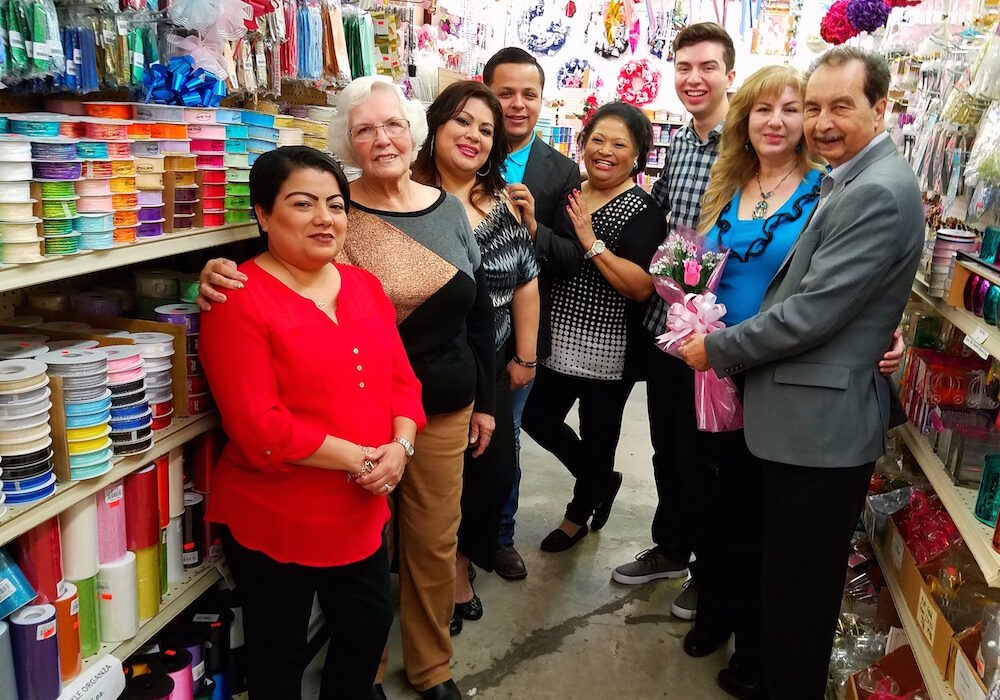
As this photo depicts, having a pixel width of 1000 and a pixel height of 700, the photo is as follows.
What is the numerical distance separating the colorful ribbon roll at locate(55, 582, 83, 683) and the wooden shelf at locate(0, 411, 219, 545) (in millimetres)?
200

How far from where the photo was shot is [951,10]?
270cm

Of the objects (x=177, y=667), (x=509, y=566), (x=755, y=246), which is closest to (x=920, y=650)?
(x=755, y=246)

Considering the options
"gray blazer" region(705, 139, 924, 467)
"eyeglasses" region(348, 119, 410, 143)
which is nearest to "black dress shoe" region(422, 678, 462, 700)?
"gray blazer" region(705, 139, 924, 467)

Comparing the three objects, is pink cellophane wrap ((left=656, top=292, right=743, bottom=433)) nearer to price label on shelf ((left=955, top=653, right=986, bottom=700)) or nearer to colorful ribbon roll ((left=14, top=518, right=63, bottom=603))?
price label on shelf ((left=955, top=653, right=986, bottom=700))

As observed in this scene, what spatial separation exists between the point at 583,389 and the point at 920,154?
148 cm

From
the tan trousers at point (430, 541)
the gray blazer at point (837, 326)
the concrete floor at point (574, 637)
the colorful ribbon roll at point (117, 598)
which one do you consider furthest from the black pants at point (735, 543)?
the colorful ribbon roll at point (117, 598)

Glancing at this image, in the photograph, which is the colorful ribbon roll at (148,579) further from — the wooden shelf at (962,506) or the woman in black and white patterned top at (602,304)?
the wooden shelf at (962,506)

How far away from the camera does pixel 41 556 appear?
1713 mm

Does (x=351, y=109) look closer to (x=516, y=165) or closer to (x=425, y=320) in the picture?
(x=425, y=320)

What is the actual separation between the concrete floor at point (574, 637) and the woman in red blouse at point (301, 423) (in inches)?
29.1

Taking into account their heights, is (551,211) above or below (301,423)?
above

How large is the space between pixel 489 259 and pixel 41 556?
1.46 meters

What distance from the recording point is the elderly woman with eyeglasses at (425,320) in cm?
223

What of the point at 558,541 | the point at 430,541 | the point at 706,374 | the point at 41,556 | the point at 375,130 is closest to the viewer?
the point at 41,556
